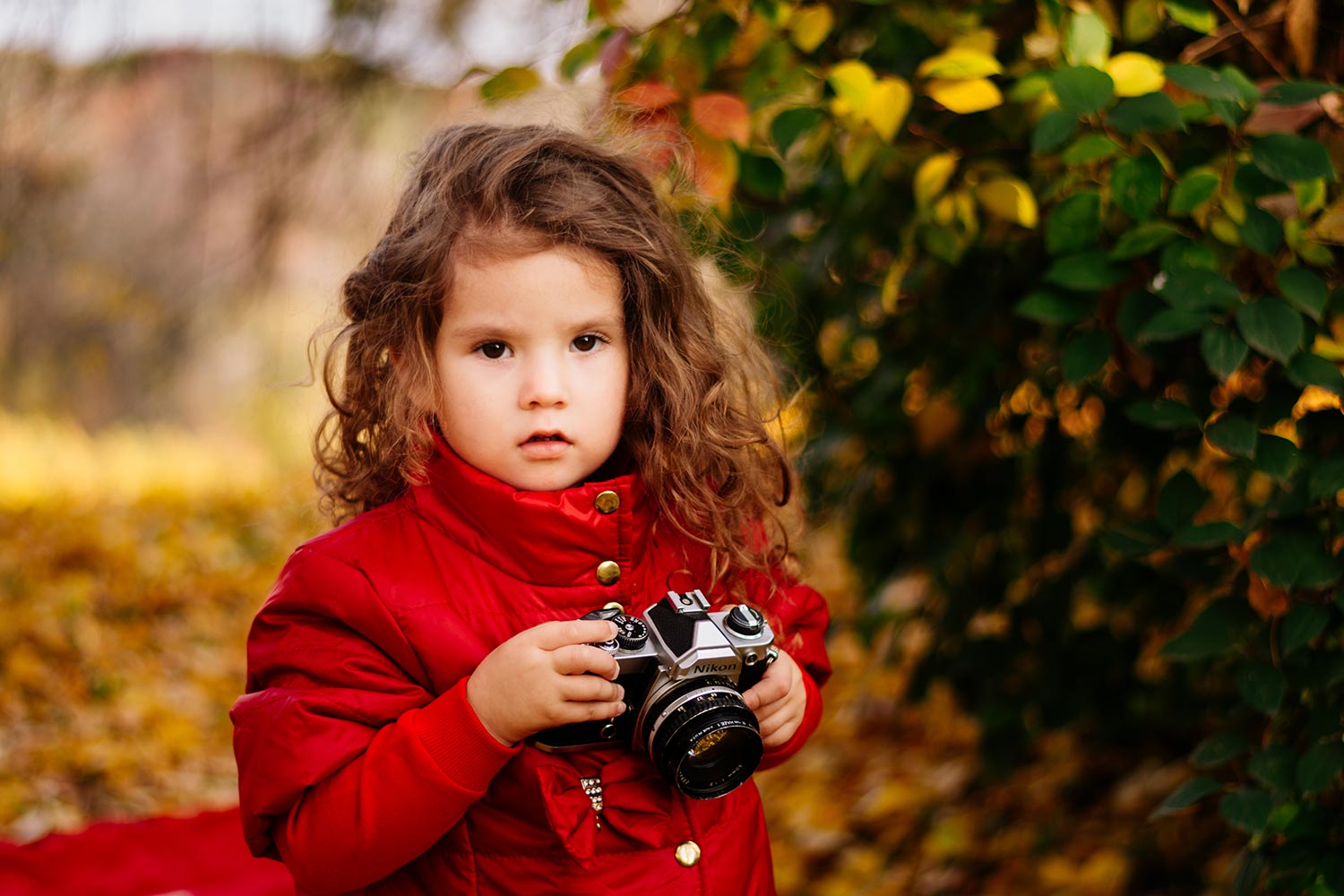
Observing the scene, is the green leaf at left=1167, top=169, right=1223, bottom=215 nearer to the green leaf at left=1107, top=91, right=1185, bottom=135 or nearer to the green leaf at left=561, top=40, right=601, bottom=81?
the green leaf at left=1107, top=91, right=1185, bottom=135

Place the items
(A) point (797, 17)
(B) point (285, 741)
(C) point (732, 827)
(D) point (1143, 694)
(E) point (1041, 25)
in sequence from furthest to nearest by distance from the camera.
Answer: (D) point (1143, 694) < (E) point (1041, 25) < (A) point (797, 17) < (C) point (732, 827) < (B) point (285, 741)

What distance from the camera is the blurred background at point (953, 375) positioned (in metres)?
1.41

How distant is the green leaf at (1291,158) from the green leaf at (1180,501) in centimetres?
38

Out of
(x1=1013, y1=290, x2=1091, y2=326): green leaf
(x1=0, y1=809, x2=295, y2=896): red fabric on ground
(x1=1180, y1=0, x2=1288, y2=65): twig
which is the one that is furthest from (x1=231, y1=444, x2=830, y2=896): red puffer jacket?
(x1=1180, y1=0, x2=1288, y2=65): twig

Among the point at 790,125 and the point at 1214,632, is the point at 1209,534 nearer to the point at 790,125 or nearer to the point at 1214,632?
the point at 1214,632

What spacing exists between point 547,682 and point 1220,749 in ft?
2.69

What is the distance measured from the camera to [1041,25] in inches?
71.2

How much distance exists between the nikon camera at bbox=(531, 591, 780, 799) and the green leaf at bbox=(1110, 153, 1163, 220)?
0.66 metres

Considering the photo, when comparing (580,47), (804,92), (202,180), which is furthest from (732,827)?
(202,180)

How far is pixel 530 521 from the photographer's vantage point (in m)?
1.33

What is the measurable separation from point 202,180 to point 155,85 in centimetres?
40

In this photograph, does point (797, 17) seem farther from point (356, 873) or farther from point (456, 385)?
point (356, 873)

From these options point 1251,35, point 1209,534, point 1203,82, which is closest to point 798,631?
point 1209,534

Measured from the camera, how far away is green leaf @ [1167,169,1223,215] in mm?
1388
